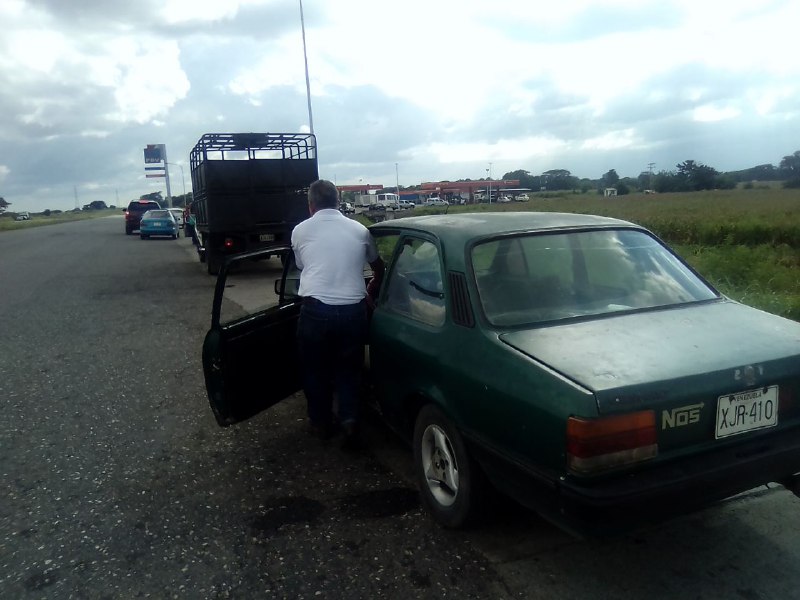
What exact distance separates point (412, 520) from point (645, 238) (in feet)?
6.72

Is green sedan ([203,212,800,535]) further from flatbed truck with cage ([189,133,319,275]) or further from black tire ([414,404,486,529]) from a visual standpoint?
flatbed truck with cage ([189,133,319,275])

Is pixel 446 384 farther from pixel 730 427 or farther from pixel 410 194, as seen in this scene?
pixel 410 194

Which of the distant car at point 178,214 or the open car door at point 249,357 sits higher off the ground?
the distant car at point 178,214

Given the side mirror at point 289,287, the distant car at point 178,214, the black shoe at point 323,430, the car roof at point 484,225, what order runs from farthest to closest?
the distant car at point 178,214
the side mirror at point 289,287
the black shoe at point 323,430
the car roof at point 484,225

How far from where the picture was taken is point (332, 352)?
4.24 meters

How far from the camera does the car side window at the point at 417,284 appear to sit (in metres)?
3.51

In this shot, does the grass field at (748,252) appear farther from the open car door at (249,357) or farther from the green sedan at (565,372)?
the open car door at (249,357)

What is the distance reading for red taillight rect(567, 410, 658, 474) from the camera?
2.44 m

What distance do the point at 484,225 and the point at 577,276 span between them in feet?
1.88

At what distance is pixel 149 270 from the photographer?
54.1ft

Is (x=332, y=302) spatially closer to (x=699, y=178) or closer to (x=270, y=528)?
(x=270, y=528)

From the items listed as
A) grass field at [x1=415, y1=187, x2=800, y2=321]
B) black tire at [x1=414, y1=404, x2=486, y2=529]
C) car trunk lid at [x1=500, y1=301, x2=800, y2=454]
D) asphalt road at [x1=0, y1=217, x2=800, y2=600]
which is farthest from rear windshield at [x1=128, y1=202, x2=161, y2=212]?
car trunk lid at [x1=500, y1=301, x2=800, y2=454]

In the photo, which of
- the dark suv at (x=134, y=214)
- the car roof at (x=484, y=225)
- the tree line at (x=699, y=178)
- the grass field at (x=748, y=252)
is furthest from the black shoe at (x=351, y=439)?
the tree line at (x=699, y=178)

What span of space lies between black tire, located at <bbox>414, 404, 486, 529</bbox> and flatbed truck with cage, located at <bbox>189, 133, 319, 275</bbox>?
11.3 meters
